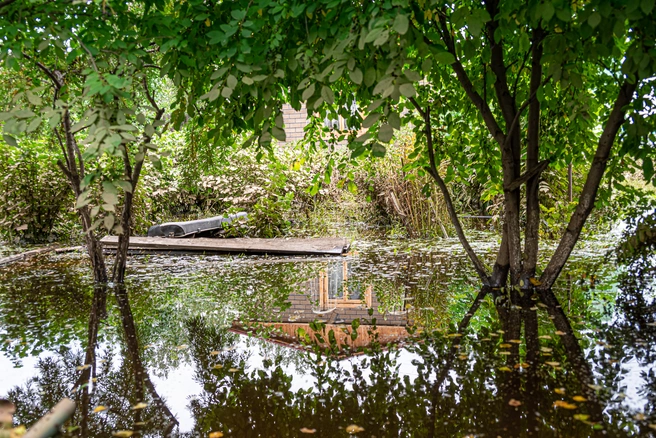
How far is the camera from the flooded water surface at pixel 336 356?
294 centimetres

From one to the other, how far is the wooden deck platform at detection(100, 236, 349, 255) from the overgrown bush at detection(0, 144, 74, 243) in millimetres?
1822

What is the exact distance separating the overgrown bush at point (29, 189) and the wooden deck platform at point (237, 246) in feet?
5.98

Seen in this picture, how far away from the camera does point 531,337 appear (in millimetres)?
4234

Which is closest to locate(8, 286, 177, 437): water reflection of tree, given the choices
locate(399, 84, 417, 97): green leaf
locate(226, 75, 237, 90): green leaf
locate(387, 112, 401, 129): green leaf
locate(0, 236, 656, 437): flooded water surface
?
locate(0, 236, 656, 437): flooded water surface

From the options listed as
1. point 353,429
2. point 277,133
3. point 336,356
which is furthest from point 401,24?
point 336,356

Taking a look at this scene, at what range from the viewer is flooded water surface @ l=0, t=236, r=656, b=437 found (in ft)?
9.65

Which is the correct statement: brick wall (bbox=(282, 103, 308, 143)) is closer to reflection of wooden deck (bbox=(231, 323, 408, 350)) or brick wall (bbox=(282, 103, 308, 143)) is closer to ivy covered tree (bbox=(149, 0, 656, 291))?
ivy covered tree (bbox=(149, 0, 656, 291))

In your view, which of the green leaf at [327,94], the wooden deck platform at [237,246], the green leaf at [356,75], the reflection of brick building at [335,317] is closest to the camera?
the green leaf at [356,75]

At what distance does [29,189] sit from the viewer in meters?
10.6

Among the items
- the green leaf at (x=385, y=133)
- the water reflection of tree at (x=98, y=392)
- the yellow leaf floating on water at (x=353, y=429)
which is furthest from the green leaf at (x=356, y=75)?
the water reflection of tree at (x=98, y=392)

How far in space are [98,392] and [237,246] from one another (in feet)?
19.7

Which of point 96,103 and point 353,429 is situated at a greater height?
point 96,103

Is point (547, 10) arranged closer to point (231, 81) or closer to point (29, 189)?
point (231, 81)

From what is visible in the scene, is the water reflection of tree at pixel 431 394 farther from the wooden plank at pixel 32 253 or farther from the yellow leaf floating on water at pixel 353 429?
the wooden plank at pixel 32 253
